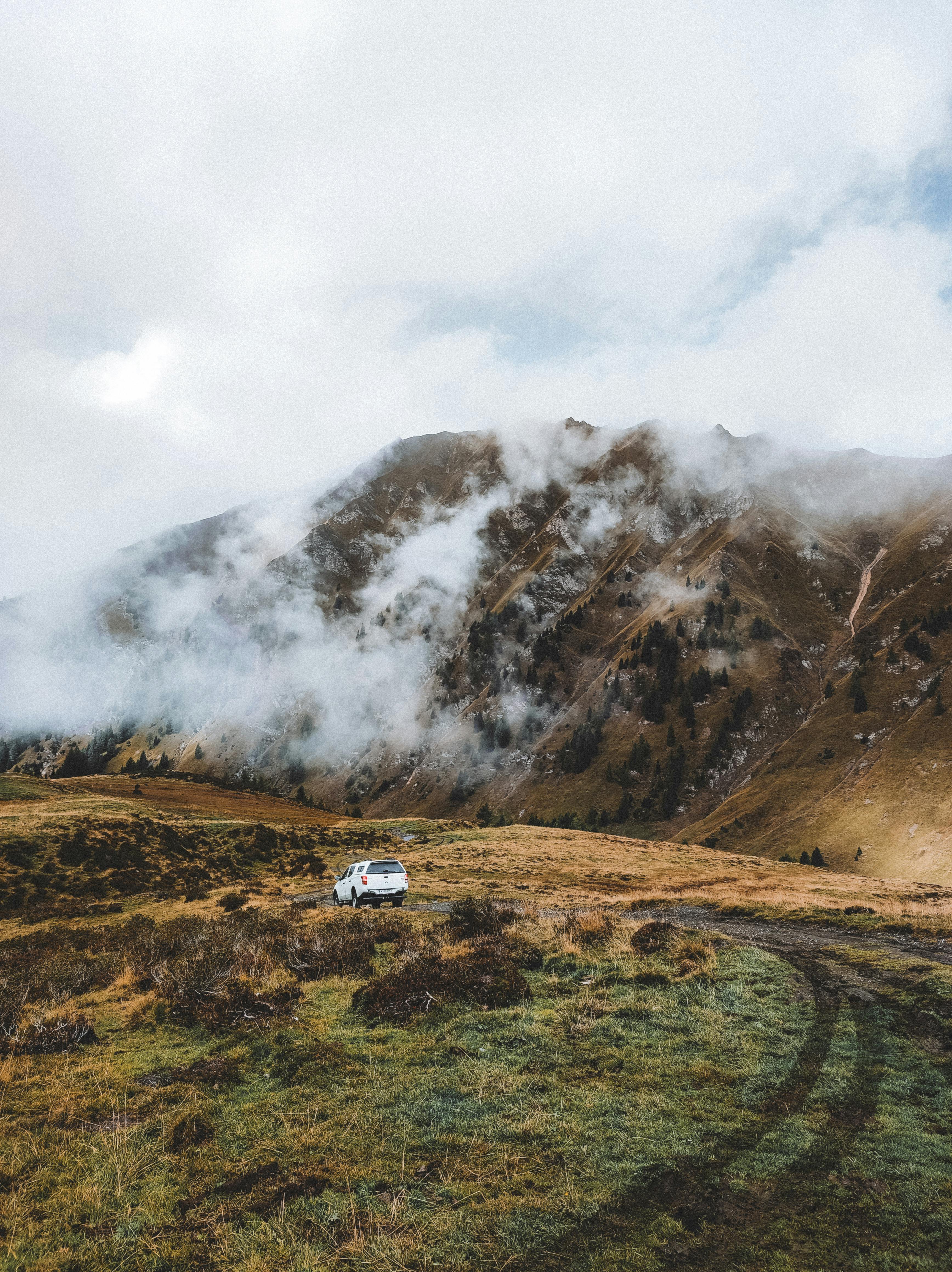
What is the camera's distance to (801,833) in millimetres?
107000

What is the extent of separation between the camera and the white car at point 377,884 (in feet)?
99.5

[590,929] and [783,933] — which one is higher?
[590,929]

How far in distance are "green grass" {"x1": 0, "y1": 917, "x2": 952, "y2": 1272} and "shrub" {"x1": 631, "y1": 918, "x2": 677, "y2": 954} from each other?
3.33 m

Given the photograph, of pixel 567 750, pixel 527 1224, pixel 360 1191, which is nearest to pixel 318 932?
pixel 360 1191

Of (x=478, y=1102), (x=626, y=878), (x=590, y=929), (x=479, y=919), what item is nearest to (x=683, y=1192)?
(x=478, y=1102)

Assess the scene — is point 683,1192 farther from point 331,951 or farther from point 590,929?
point 331,951

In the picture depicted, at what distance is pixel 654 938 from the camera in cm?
1589

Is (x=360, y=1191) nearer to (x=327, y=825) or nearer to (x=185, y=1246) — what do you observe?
(x=185, y=1246)

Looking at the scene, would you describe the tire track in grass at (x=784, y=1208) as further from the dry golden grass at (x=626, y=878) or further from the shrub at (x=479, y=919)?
the dry golden grass at (x=626, y=878)

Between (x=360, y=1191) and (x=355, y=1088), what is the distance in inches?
110

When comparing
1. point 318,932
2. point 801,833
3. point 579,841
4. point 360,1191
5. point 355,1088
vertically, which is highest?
point 360,1191

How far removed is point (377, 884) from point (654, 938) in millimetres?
17786

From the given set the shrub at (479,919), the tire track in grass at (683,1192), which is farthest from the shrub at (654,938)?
the tire track in grass at (683,1192)

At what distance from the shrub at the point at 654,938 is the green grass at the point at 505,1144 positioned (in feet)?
10.9
